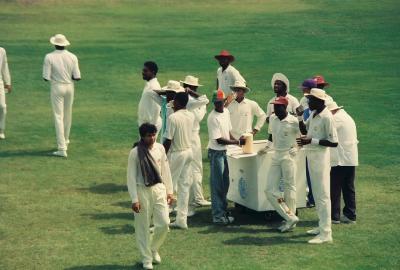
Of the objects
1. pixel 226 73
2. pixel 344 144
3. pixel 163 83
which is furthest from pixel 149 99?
pixel 163 83

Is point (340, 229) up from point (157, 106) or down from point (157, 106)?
down

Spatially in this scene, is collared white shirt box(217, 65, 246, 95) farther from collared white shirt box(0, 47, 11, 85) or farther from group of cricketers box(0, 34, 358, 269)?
collared white shirt box(0, 47, 11, 85)

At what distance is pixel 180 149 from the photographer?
15117 millimetres

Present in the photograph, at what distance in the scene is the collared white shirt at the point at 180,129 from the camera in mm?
14914

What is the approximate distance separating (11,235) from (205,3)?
33.5m

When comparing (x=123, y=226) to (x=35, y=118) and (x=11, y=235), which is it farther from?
(x=35, y=118)

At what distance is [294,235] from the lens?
1488cm

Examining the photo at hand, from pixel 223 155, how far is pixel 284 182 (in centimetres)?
117

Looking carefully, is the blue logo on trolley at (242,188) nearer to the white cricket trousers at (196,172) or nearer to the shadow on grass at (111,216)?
the white cricket trousers at (196,172)

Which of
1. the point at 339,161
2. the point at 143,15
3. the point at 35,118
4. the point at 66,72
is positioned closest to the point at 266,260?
the point at 339,161

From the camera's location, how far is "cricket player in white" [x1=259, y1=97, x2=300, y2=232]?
14805 millimetres

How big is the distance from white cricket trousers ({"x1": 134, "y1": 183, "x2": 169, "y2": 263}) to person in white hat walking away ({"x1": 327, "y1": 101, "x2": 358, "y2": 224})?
11.5ft

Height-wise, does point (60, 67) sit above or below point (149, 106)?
above

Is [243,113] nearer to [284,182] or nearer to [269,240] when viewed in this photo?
[284,182]
